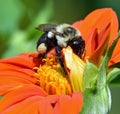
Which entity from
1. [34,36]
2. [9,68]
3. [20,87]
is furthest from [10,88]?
[34,36]

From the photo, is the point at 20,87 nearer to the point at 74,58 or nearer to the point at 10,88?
the point at 10,88

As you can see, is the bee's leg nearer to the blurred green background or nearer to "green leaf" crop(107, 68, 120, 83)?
"green leaf" crop(107, 68, 120, 83)

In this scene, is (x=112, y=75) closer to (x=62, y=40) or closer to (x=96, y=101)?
(x=96, y=101)

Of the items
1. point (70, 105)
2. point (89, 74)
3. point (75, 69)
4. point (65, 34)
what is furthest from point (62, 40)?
point (70, 105)

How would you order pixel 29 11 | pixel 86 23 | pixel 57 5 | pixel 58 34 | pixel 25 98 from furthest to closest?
pixel 57 5
pixel 29 11
pixel 86 23
pixel 58 34
pixel 25 98

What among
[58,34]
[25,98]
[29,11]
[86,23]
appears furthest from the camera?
[29,11]

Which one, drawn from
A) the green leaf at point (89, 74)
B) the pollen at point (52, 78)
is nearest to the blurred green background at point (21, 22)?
the pollen at point (52, 78)
